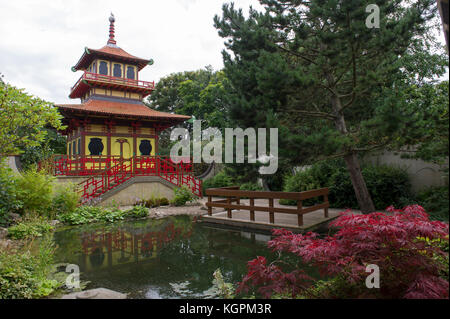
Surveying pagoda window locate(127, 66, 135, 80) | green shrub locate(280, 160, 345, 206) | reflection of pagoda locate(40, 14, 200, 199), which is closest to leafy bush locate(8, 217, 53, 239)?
reflection of pagoda locate(40, 14, 200, 199)

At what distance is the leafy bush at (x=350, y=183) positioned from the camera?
8914mm

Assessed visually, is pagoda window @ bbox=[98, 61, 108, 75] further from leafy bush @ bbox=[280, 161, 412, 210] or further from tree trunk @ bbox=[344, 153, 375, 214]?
tree trunk @ bbox=[344, 153, 375, 214]

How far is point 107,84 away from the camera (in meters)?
17.1

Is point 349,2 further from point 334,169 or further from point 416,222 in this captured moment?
point 334,169

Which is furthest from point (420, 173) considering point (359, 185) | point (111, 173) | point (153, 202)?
point (111, 173)

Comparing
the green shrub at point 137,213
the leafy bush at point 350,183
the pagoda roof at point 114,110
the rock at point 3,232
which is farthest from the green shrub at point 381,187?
the pagoda roof at point 114,110

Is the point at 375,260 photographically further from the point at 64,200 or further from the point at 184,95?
the point at 184,95

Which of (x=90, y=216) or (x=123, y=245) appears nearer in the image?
(x=123, y=245)

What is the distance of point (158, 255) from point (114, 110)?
12.5 metres

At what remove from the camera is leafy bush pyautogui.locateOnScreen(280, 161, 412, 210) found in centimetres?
891

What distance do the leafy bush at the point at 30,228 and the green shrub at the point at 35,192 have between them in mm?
443

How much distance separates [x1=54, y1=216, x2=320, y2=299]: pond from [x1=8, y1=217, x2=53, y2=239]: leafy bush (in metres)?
0.43

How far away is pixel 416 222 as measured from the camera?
8.86 ft
